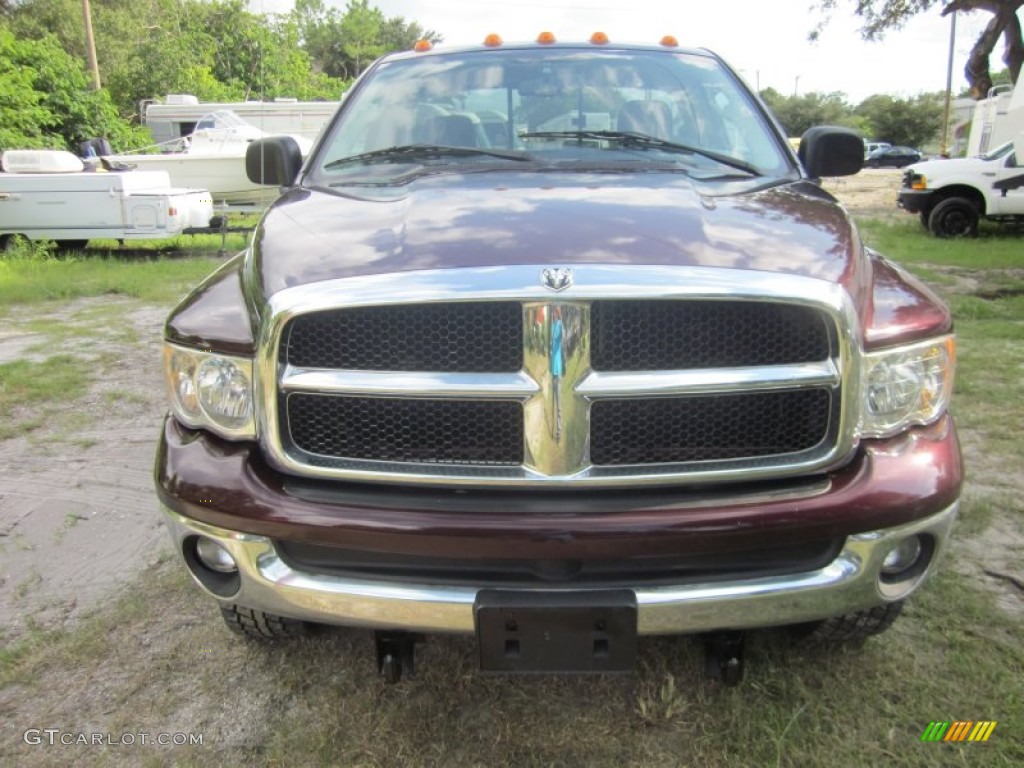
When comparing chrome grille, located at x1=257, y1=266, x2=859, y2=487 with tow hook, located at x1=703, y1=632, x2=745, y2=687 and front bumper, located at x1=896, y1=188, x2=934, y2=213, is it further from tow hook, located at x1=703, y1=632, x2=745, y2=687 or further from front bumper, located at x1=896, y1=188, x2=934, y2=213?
front bumper, located at x1=896, y1=188, x2=934, y2=213

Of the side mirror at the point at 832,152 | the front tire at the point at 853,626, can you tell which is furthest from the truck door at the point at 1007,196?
the front tire at the point at 853,626

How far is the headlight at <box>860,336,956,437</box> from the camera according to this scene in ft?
6.09

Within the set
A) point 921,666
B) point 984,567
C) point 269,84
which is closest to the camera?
point 921,666

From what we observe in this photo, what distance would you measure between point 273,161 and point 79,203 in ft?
30.3

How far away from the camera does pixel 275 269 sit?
1.95m

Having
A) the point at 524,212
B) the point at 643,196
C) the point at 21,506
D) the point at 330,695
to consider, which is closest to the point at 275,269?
the point at 524,212

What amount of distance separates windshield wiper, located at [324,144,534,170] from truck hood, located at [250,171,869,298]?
296 mm

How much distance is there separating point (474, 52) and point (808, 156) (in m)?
1.44

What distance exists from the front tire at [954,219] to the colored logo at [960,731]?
40.3 feet

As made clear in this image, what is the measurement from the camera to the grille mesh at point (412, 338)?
1.76 meters

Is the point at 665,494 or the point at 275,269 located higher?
the point at 275,269

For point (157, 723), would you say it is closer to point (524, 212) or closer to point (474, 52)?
point (524, 212)

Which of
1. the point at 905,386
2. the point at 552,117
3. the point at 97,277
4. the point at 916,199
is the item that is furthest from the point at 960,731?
the point at 916,199

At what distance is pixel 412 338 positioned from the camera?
1796 mm
